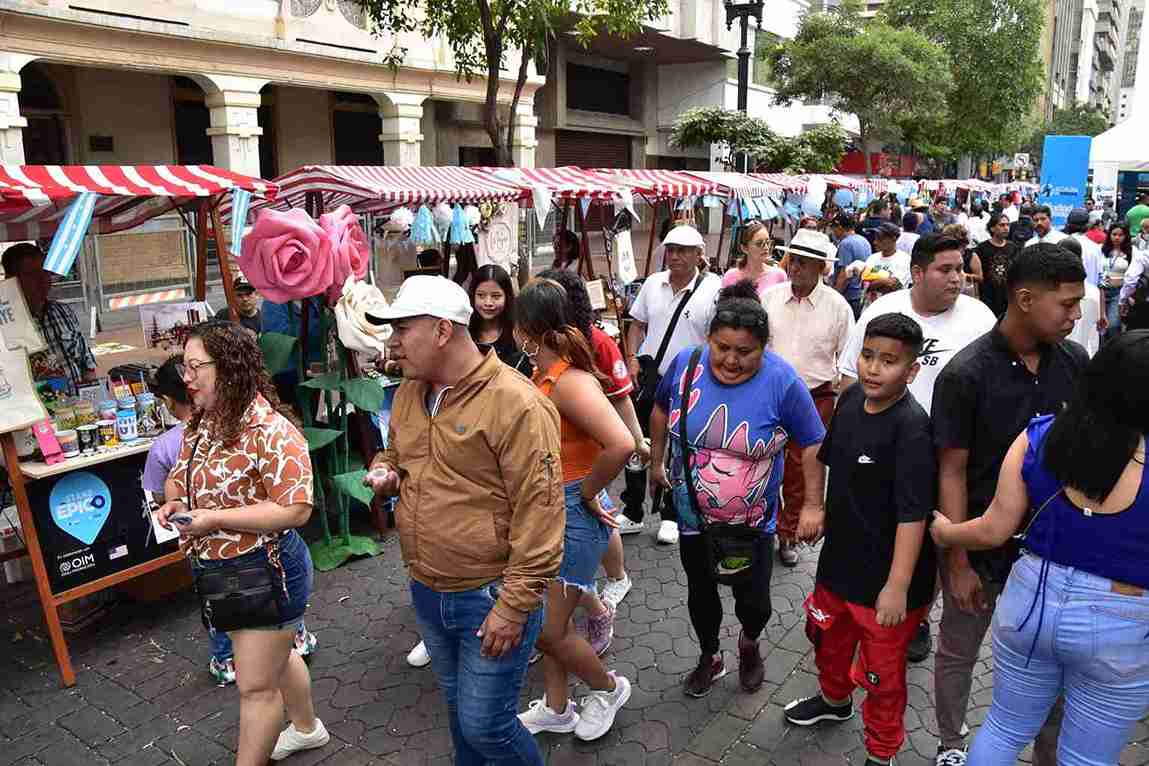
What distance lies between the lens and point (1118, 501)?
7.07 ft

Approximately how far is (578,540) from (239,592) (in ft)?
3.96

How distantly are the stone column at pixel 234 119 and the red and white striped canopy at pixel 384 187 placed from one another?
679 cm

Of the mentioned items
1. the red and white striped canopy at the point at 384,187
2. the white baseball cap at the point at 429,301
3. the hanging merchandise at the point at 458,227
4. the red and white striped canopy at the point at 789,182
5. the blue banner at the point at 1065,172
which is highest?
the blue banner at the point at 1065,172

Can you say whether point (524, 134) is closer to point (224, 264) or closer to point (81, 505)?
point (224, 264)

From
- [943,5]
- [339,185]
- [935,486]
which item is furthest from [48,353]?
[943,5]

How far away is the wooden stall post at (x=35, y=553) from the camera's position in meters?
3.90

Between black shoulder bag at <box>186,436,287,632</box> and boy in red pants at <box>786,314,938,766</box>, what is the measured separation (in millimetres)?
1957

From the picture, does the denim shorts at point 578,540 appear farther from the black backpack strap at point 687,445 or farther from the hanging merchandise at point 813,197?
the hanging merchandise at point 813,197

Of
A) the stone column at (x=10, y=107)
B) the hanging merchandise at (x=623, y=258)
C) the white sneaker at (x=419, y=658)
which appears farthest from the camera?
the stone column at (x=10, y=107)

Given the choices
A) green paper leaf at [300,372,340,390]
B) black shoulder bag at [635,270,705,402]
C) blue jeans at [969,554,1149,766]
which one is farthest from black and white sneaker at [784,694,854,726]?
green paper leaf at [300,372,340,390]

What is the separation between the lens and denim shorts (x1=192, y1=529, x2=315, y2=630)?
2.91m

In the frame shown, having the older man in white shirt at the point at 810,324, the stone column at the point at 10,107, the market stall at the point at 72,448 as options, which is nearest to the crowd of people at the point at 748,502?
the older man in white shirt at the point at 810,324

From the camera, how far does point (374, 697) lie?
386 centimetres

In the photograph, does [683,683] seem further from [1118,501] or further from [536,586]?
[1118,501]
